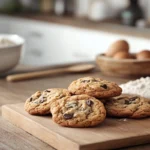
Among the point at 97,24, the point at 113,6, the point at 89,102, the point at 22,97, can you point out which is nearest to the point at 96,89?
the point at 89,102

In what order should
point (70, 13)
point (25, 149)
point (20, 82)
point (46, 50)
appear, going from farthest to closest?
point (70, 13)
point (46, 50)
point (20, 82)
point (25, 149)

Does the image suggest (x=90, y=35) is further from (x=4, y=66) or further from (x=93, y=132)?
(x=93, y=132)

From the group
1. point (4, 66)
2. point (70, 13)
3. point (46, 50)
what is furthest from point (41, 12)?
point (4, 66)

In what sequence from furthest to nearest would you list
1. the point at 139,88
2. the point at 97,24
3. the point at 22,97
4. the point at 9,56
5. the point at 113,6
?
the point at 113,6, the point at 97,24, the point at 9,56, the point at 22,97, the point at 139,88

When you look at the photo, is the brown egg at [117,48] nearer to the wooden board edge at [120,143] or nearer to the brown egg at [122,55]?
the brown egg at [122,55]

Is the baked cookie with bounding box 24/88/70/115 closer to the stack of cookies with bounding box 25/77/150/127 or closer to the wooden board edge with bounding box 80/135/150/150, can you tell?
the stack of cookies with bounding box 25/77/150/127

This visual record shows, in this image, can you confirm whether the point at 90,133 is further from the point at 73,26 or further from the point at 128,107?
the point at 73,26

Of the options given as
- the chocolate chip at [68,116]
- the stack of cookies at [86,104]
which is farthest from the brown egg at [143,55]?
the chocolate chip at [68,116]

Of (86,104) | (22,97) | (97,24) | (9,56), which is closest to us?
(86,104)
